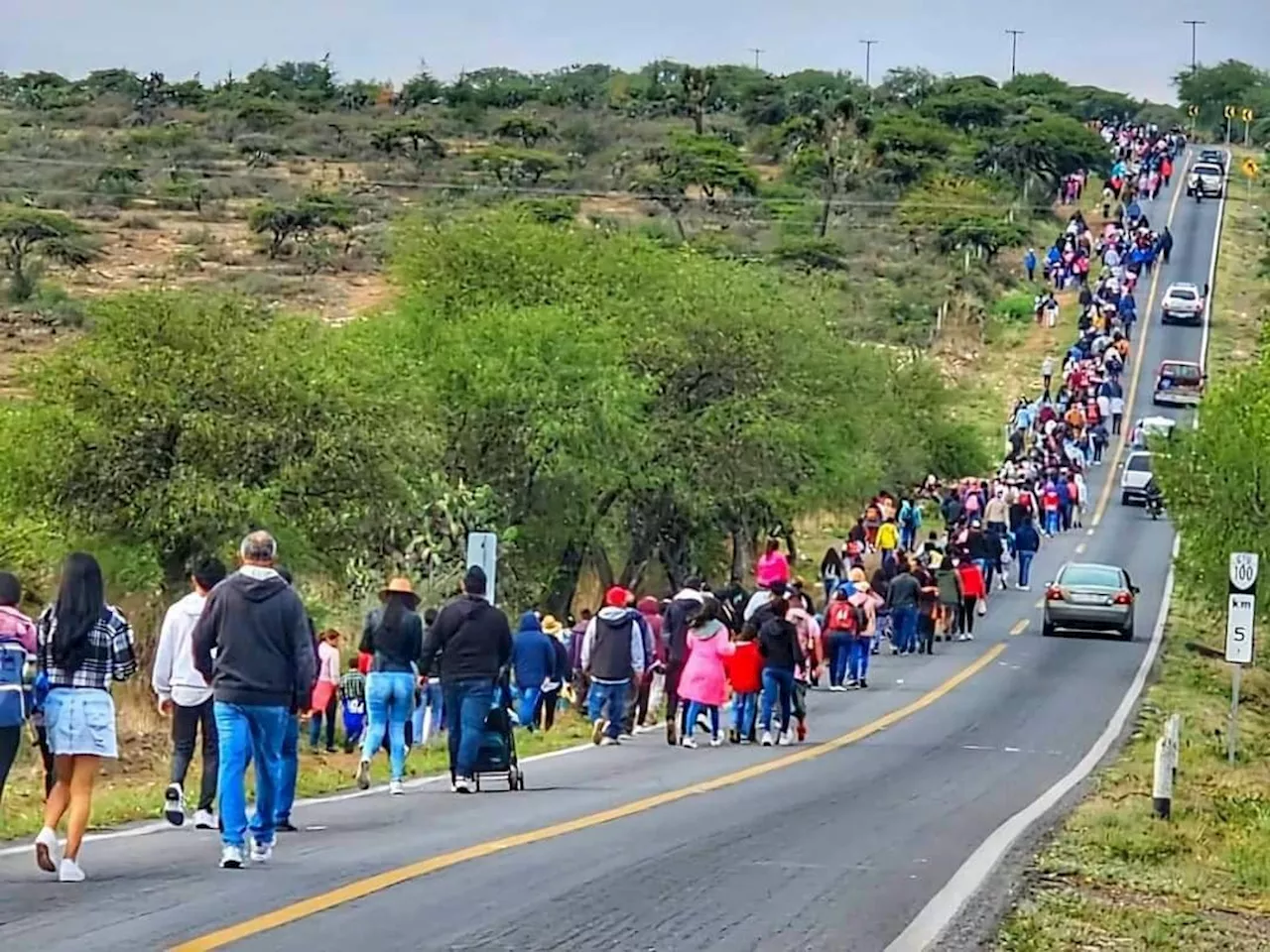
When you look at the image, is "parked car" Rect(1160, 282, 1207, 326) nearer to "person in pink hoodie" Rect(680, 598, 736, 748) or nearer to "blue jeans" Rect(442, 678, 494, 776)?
"person in pink hoodie" Rect(680, 598, 736, 748)

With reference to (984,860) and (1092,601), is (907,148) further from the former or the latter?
(984,860)

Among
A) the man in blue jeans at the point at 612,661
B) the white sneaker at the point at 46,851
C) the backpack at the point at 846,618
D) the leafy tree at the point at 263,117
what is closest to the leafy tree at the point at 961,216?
the leafy tree at the point at 263,117

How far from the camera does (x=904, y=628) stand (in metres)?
36.9

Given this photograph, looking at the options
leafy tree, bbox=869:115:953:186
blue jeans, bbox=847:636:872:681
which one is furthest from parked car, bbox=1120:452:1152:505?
leafy tree, bbox=869:115:953:186

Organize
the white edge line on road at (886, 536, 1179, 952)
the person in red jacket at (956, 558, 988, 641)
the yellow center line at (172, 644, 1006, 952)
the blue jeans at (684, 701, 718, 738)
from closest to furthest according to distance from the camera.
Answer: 1. the yellow center line at (172, 644, 1006, 952)
2. the white edge line on road at (886, 536, 1179, 952)
3. the blue jeans at (684, 701, 718, 738)
4. the person in red jacket at (956, 558, 988, 641)

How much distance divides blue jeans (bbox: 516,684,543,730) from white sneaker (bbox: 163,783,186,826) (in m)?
9.93

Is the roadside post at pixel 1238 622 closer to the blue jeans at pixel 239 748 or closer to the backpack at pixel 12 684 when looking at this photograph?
the blue jeans at pixel 239 748

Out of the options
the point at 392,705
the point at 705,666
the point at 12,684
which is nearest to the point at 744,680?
the point at 705,666

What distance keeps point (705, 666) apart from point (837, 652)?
27.5 ft

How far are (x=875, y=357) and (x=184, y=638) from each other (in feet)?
144

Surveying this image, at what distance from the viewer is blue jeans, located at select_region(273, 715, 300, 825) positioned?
13.9 metres

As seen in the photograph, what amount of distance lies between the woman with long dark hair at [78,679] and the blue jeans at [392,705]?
17.8 feet

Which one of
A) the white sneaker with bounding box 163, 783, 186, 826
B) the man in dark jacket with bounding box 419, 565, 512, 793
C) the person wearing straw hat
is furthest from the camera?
the man in dark jacket with bounding box 419, 565, 512, 793

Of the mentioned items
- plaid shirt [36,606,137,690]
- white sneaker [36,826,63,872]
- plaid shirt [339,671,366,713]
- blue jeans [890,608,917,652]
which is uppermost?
plaid shirt [36,606,137,690]
